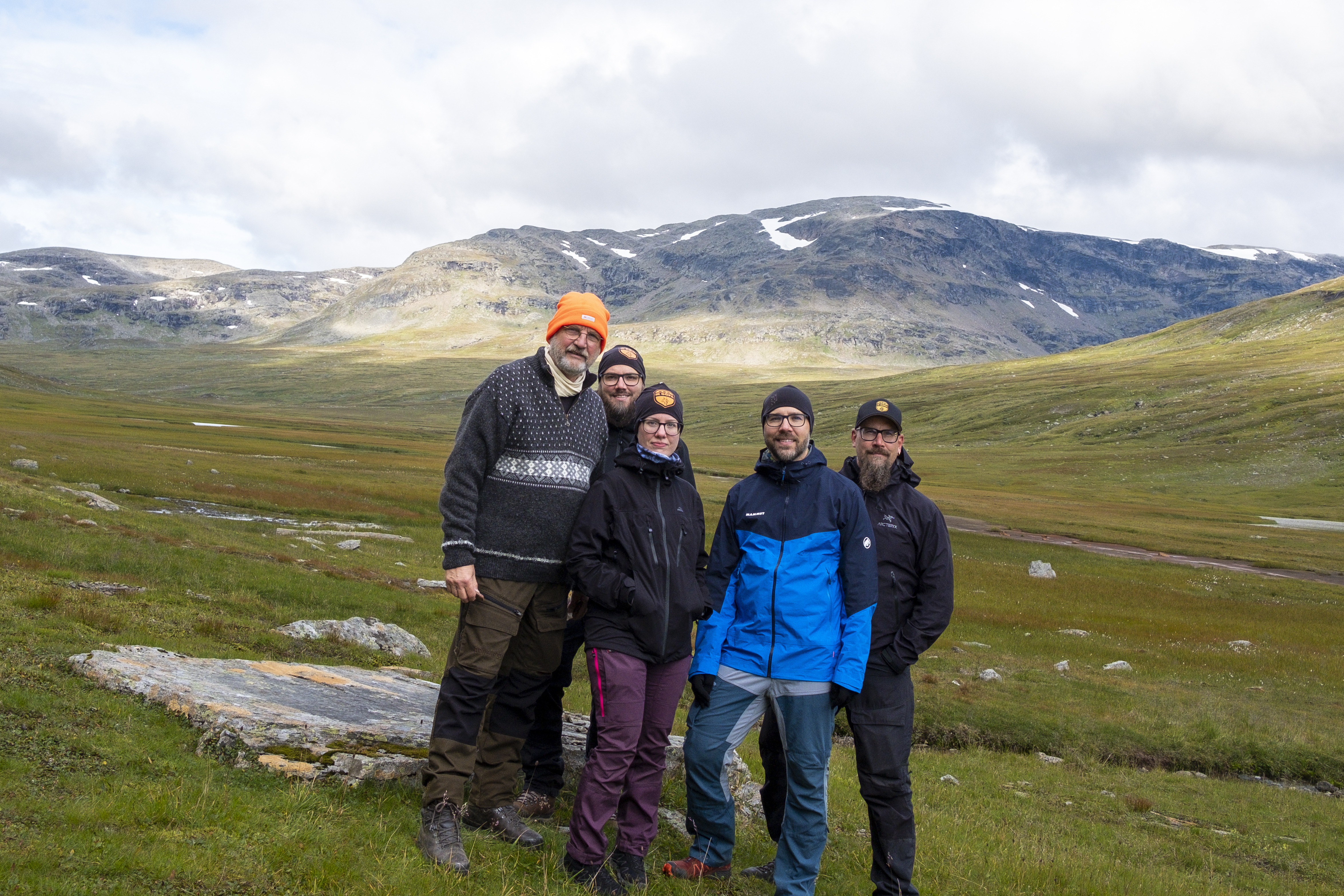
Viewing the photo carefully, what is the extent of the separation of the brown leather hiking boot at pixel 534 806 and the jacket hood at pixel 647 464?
338cm

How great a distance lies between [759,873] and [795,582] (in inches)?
112

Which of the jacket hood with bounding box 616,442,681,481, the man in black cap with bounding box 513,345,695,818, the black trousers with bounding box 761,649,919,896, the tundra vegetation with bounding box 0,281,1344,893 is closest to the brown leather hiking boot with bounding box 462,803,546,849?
the tundra vegetation with bounding box 0,281,1344,893

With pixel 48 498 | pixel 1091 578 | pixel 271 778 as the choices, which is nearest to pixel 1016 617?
pixel 1091 578

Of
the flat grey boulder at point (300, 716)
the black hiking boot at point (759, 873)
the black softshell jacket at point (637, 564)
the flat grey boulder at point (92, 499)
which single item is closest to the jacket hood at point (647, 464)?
the black softshell jacket at point (637, 564)

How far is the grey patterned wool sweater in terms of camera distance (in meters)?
6.75

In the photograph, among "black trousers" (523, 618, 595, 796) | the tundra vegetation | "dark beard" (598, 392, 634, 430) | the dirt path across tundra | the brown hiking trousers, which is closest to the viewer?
the tundra vegetation

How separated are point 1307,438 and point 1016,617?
115m

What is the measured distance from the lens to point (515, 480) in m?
6.99

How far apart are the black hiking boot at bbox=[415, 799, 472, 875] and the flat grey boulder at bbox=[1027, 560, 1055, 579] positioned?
37.3 m

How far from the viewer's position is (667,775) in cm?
916

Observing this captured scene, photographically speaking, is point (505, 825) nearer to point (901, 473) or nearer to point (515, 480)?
point (515, 480)

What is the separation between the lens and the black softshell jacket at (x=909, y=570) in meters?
7.40

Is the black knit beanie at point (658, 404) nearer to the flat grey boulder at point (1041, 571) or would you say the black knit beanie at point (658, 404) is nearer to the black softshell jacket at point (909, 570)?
the black softshell jacket at point (909, 570)

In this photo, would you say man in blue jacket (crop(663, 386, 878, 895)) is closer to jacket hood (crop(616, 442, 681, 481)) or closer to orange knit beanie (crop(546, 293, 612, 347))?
jacket hood (crop(616, 442, 681, 481))
